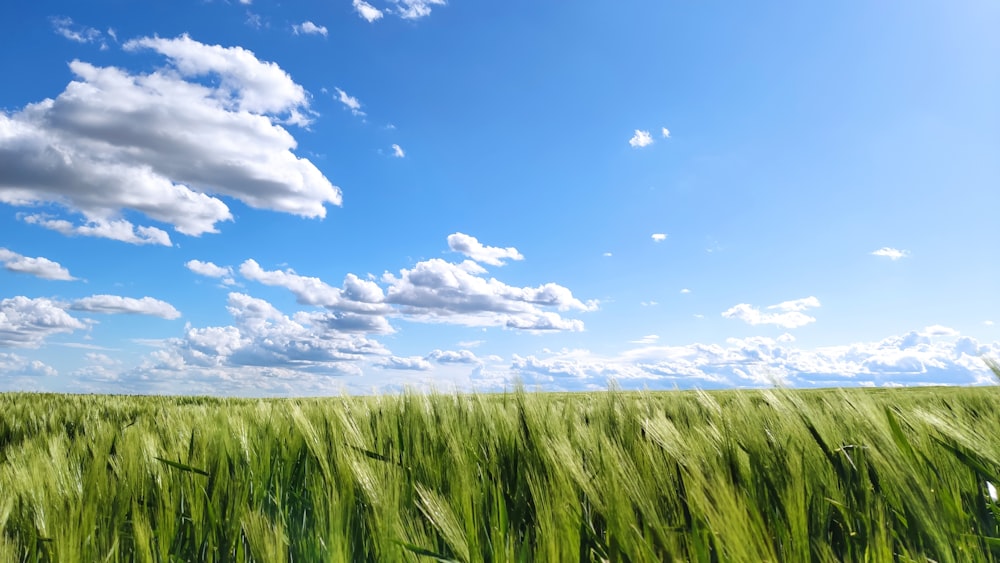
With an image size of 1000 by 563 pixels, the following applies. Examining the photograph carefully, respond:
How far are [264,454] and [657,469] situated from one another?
1236 mm

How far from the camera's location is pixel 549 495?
113 centimetres

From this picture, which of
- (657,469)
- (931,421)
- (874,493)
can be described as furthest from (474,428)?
(931,421)

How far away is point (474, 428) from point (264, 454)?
691mm

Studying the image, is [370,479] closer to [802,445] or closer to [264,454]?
[264,454]

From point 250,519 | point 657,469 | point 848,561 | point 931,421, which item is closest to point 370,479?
point 250,519

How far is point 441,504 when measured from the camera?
107 cm

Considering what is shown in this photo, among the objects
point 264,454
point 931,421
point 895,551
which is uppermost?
point 931,421

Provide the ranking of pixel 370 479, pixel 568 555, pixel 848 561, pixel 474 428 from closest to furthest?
pixel 568 555 < pixel 848 561 < pixel 370 479 < pixel 474 428

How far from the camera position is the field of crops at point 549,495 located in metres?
1.00

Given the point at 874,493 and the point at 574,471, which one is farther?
the point at 874,493

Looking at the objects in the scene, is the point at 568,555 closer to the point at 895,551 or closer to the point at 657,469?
the point at 657,469

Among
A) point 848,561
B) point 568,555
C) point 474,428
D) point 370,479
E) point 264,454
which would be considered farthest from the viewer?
point 474,428

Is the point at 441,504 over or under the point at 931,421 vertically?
under

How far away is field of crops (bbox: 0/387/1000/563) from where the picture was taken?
3.29 ft
